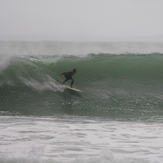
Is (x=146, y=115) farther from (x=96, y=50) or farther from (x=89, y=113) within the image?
(x=96, y=50)

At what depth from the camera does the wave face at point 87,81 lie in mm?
7059

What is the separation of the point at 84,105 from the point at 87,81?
7.13 ft

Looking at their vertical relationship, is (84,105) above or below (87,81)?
below

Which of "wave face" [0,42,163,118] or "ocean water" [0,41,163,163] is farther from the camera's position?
"wave face" [0,42,163,118]

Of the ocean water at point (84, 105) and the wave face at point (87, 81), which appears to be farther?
the wave face at point (87, 81)

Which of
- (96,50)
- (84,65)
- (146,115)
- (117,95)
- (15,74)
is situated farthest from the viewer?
(96,50)

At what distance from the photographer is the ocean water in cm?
335

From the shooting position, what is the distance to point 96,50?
12.9 m

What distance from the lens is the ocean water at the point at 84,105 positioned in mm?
3354

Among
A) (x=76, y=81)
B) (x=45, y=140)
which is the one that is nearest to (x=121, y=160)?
(x=45, y=140)

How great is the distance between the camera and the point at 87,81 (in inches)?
372

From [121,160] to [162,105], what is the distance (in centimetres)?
506

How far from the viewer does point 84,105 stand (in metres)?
7.40

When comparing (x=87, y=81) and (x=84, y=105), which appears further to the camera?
(x=87, y=81)
